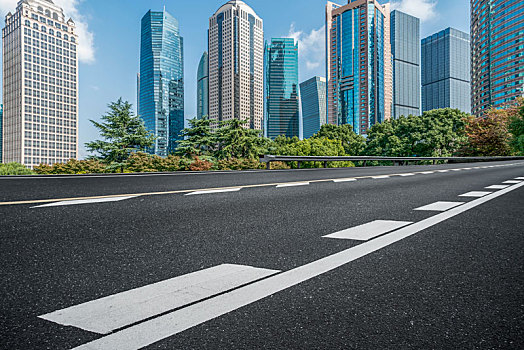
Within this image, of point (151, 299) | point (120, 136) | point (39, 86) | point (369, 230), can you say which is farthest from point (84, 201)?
point (39, 86)

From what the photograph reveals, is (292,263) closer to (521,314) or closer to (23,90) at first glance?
(521,314)

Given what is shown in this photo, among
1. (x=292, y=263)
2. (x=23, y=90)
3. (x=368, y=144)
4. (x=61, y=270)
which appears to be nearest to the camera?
(x=61, y=270)

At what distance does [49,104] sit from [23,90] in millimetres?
11136

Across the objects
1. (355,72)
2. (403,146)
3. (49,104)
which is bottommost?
(403,146)

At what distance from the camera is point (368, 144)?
7000 cm

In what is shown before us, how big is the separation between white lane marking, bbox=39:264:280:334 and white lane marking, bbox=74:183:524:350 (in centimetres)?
6

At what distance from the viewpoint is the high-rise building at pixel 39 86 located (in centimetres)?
16388

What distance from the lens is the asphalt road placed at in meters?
1.29

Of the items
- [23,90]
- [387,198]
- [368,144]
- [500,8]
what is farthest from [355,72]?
[387,198]

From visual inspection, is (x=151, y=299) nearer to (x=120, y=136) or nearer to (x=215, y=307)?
(x=215, y=307)

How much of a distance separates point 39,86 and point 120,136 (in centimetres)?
15853

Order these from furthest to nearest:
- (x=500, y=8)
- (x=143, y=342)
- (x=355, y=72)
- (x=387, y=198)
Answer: (x=355, y=72) → (x=500, y=8) → (x=387, y=198) → (x=143, y=342)

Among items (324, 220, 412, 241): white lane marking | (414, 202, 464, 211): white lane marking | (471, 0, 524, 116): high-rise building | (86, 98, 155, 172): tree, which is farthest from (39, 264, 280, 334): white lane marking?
(471, 0, 524, 116): high-rise building

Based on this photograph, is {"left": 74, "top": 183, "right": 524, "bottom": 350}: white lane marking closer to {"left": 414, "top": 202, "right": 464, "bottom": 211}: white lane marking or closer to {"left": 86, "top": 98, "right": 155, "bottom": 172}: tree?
{"left": 414, "top": 202, "right": 464, "bottom": 211}: white lane marking
